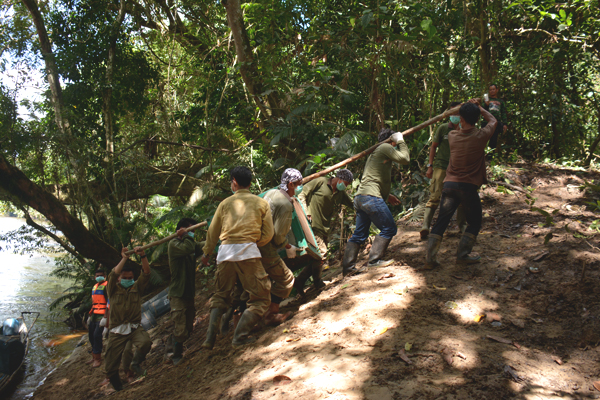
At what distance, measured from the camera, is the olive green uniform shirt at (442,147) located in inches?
220

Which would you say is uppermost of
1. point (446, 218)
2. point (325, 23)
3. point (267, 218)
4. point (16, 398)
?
point (325, 23)

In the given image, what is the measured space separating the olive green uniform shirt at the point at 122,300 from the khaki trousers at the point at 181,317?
0.49m

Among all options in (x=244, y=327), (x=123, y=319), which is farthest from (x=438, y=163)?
(x=123, y=319)

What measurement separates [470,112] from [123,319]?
16.3 ft

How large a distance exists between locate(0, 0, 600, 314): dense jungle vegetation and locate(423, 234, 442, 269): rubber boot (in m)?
2.11

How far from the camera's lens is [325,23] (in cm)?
767

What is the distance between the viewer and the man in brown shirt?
4406mm

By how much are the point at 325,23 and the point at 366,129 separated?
8.65 ft

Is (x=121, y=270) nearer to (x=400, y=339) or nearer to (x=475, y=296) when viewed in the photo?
(x=400, y=339)

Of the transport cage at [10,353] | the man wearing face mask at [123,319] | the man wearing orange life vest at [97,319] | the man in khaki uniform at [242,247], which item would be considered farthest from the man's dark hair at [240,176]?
the transport cage at [10,353]

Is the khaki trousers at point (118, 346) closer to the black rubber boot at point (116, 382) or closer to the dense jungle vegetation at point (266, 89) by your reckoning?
the black rubber boot at point (116, 382)

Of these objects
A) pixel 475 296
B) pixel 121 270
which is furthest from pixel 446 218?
pixel 121 270

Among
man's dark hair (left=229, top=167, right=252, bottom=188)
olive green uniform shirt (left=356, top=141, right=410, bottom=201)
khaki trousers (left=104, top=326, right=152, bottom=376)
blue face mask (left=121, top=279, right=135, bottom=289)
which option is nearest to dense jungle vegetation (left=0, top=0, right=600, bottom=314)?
olive green uniform shirt (left=356, top=141, right=410, bottom=201)

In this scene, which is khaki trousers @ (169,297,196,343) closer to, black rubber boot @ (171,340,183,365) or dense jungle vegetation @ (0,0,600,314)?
black rubber boot @ (171,340,183,365)
